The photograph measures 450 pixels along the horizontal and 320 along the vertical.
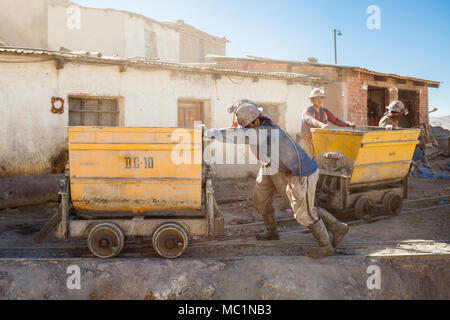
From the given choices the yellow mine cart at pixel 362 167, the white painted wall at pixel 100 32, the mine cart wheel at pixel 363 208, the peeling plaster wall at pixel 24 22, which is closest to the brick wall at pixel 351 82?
the yellow mine cart at pixel 362 167

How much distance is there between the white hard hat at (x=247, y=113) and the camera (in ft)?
13.4

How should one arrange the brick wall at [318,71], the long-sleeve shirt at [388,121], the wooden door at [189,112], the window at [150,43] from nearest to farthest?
the long-sleeve shirt at [388,121]
the wooden door at [189,112]
the brick wall at [318,71]
the window at [150,43]

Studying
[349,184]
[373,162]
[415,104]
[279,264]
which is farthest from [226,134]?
[415,104]

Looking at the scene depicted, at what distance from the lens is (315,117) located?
269 inches

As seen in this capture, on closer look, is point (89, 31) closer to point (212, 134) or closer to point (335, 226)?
point (212, 134)

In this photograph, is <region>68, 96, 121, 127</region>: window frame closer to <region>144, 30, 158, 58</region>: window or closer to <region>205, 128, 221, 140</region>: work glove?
<region>205, 128, 221, 140</region>: work glove

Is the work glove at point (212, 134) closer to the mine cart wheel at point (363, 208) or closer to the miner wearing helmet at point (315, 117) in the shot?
the miner wearing helmet at point (315, 117)

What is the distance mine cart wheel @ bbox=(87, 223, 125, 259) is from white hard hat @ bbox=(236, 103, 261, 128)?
202 cm

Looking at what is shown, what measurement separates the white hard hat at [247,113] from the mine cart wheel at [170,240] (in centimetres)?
152

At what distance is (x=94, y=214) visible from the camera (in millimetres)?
4316

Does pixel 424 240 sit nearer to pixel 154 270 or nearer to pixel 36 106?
pixel 154 270

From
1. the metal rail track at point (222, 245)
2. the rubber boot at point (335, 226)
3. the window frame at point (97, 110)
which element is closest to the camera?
the rubber boot at point (335, 226)
